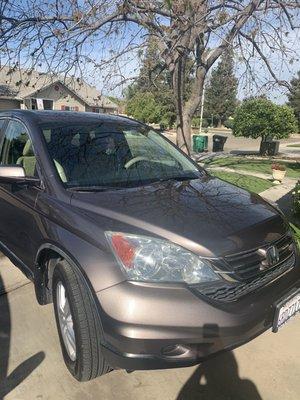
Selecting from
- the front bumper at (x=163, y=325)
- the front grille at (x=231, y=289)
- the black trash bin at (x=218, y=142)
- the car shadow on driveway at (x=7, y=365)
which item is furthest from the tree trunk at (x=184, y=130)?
the black trash bin at (x=218, y=142)

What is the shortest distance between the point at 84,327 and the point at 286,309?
130 centimetres

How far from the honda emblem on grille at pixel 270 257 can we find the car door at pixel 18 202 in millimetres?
1653

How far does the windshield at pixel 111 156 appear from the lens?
10.2 feet

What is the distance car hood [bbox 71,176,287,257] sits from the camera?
2.39 metres

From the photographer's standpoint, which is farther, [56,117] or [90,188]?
[56,117]

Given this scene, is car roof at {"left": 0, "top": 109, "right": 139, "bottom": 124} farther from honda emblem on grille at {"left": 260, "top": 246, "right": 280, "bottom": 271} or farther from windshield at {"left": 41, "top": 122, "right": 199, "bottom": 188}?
honda emblem on grille at {"left": 260, "top": 246, "right": 280, "bottom": 271}

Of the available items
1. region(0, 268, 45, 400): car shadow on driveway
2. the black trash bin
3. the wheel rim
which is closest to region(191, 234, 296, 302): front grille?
the wheel rim

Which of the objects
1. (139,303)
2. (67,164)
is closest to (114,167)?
(67,164)

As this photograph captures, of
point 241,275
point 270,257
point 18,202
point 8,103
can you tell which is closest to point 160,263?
point 241,275

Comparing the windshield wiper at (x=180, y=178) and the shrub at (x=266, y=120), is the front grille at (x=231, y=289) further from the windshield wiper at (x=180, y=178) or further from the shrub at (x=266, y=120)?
the shrub at (x=266, y=120)

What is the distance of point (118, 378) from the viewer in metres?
2.73

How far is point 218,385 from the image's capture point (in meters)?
2.69

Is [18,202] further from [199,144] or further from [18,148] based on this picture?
[199,144]

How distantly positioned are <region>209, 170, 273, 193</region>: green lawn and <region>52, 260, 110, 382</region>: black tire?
740 cm
